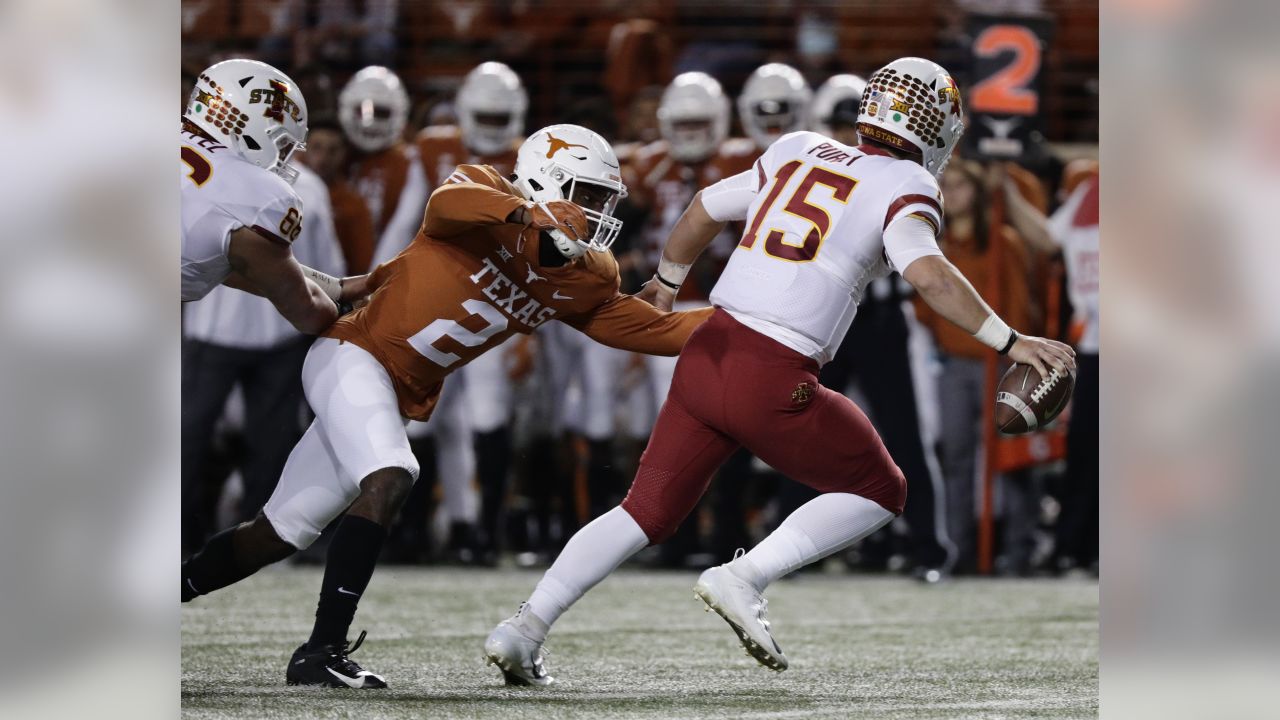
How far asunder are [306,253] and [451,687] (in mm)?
3508

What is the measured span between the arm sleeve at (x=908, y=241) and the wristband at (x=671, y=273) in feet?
2.64

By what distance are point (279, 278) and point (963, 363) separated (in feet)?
15.1

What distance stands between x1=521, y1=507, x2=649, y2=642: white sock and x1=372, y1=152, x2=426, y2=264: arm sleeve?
161 inches

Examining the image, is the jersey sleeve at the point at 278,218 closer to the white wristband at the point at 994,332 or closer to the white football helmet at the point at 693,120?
the white wristband at the point at 994,332

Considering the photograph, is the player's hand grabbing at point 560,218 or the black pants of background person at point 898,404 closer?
the player's hand grabbing at point 560,218

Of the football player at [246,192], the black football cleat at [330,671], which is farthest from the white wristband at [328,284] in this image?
the black football cleat at [330,671]

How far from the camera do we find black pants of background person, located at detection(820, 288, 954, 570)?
805 cm

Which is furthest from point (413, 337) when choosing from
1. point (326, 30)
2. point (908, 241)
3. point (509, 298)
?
point (326, 30)

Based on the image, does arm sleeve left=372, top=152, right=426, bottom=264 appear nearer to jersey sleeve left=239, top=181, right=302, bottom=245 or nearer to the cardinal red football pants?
jersey sleeve left=239, top=181, right=302, bottom=245

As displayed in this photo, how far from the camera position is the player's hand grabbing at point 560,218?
4.43 m

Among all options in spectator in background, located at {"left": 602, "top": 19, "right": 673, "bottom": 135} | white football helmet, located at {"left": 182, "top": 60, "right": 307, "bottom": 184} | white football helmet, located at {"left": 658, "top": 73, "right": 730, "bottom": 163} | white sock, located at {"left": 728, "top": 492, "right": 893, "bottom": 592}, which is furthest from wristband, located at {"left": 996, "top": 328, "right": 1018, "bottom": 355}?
spectator in background, located at {"left": 602, "top": 19, "right": 673, "bottom": 135}

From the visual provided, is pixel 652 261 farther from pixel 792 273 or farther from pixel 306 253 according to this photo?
pixel 792 273

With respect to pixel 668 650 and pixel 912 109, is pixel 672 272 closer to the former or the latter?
pixel 912 109
